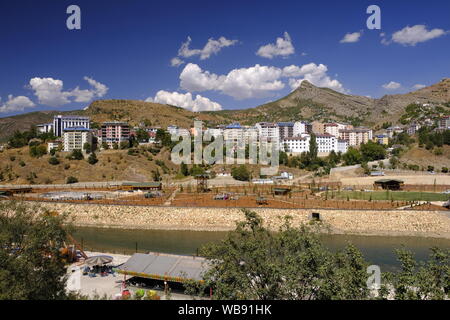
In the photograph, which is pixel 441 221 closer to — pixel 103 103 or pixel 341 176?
pixel 341 176

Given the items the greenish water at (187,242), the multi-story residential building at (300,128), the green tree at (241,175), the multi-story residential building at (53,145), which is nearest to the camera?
the greenish water at (187,242)

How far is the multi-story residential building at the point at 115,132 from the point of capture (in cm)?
8425

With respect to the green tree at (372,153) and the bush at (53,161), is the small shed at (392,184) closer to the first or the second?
the green tree at (372,153)

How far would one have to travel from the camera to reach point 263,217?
107ft

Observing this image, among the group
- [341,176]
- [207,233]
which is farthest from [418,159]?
[207,233]

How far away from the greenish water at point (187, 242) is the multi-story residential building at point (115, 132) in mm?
54167

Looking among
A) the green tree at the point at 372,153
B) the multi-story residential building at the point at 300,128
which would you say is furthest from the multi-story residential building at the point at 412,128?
the green tree at the point at 372,153

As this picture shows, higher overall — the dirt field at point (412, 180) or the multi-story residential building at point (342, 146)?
the multi-story residential building at point (342, 146)

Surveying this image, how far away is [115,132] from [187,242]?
6327 centimetres

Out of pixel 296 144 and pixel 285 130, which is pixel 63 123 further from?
pixel 296 144

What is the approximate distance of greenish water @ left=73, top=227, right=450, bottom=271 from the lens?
25095 millimetres

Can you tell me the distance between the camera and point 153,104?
149m

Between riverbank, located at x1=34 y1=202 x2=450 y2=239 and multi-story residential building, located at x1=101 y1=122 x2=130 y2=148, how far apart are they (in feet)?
162
